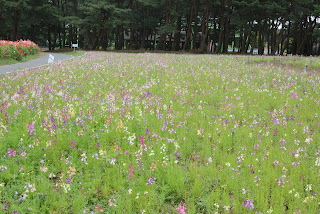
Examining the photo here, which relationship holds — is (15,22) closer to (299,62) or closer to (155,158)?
(299,62)

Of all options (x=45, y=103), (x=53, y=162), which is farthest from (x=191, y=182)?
(x=45, y=103)

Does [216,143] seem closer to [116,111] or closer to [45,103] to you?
[116,111]

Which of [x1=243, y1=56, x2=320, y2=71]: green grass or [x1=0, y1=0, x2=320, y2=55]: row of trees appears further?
[x1=0, y1=0, x2=320, y2=55]: row of trees

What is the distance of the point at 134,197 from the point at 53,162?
1785 millimetres

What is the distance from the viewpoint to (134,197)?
3609 mm

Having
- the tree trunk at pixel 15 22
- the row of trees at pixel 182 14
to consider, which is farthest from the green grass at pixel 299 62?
the tree trunk at pixel 15 22

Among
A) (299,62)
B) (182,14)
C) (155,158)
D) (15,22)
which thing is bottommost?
(155,158)

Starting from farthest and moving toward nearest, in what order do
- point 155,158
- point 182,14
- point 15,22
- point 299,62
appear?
point 182,14, point 15,22, point 299,62, point 155,158

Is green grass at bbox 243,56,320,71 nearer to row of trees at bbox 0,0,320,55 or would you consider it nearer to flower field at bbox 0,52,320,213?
flower field at bbox 0,52,320,213

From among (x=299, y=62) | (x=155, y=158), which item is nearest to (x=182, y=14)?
(x=299, y=62)

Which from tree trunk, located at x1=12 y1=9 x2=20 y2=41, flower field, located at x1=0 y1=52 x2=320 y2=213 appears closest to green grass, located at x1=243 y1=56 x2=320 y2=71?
flower field, located at x1=0 y1=52 x2=320 y2=213

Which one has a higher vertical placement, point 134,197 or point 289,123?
point 289,123

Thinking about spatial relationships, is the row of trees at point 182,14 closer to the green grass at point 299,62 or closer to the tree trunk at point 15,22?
the tree trunk at point 15,22

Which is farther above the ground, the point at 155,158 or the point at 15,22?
the point at 15,22
